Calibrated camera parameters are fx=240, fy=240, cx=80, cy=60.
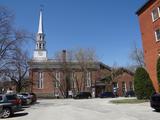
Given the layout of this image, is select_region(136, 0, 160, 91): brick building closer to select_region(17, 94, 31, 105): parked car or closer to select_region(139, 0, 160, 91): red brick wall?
select_region(139, 0, 160, 91): red brick wall

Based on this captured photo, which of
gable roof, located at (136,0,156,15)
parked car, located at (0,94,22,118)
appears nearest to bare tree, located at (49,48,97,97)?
gable roof, located at (136,0,156,15)

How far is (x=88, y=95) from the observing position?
54.8 metres

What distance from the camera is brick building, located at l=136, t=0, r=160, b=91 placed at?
3064 cm

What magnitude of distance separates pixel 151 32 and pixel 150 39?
0.95 m

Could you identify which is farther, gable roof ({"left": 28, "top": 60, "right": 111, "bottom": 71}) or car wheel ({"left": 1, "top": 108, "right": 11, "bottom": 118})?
gable roof ({"left": 28, "top": 60, "right": 111, "bottom": 71})

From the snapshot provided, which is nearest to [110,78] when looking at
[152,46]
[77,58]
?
[77,58]

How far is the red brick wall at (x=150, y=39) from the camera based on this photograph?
3081 centimetres

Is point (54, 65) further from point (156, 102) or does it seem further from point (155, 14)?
point (156, 102)

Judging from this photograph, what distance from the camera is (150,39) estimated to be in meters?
32.3

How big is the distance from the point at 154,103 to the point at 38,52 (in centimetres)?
6283

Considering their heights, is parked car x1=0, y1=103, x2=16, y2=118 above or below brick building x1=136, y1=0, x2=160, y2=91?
below

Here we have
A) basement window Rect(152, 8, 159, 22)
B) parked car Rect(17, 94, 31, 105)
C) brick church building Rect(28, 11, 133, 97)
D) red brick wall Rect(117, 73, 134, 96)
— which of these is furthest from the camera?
brick church building Rect(28, 11, 133, 97)

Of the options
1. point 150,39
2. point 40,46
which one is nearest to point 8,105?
point 150,39

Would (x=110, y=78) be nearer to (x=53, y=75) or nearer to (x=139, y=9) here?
(x=53, y=75)
